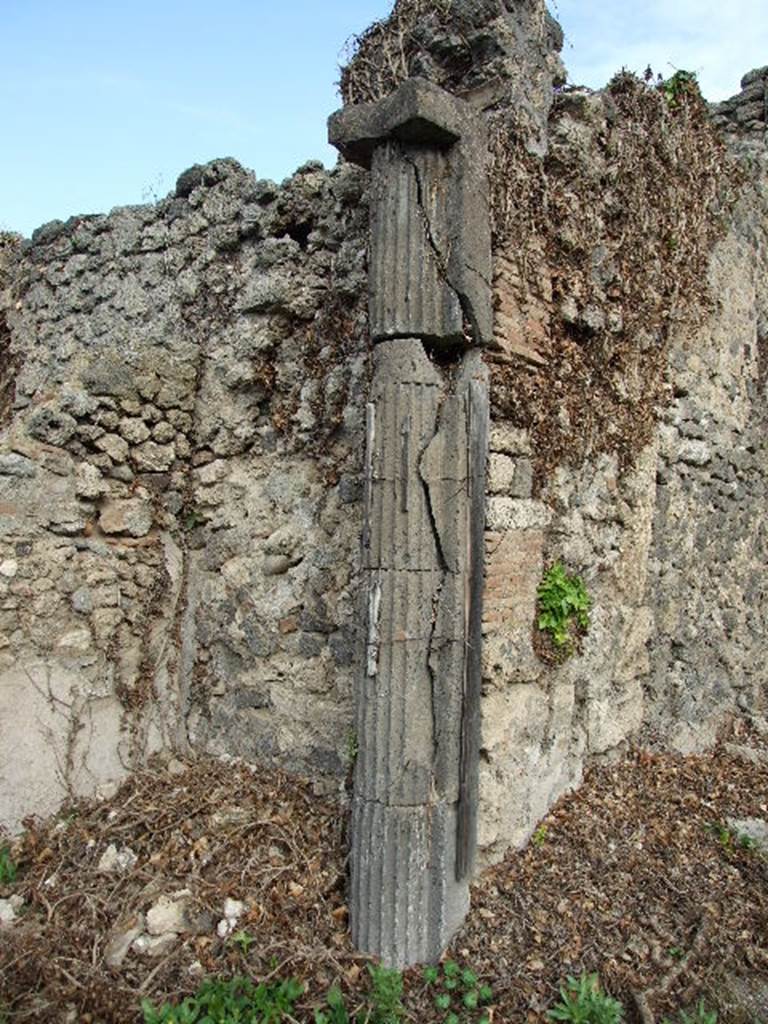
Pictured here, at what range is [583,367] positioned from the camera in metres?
4.11

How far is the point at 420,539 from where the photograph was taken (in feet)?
10.4

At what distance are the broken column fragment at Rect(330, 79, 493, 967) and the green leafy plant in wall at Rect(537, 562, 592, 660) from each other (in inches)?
27.3

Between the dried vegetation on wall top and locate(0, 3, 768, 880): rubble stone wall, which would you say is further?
locate(0, 3, 768, 880): rubble stone wall

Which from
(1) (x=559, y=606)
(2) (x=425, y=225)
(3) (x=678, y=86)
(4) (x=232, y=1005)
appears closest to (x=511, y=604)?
(1) (x=559, y=606)

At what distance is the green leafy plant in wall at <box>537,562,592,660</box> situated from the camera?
152 inches

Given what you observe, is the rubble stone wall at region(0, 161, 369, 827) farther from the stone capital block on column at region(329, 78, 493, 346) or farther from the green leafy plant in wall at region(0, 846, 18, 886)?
the stone capital block on column at region(329, 78, 493, 346)

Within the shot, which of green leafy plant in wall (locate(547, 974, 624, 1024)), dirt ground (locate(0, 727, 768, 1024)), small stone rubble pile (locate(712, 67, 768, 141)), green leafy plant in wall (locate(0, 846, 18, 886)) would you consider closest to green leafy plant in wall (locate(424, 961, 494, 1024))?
dirt ground (locate(0, 727, 768, 1024))

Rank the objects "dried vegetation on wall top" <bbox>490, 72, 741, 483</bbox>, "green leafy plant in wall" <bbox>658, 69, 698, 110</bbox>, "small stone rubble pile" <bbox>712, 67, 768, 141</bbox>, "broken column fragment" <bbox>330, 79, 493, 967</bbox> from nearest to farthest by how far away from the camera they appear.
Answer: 1. "broken column fragment" <bbox>330, 79, 493, 967</bbox>
2. "dried vegetation on wall top" <bbox>490, 72, 741, 483</bbox>
3. "green leafy plant in wall" <bbox>658, 69, 698, 110</bbox>
4. "small stone rubble pile" <bbox>712, 67, 768, 141</bbox>

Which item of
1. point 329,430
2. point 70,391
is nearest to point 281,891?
point 329,430

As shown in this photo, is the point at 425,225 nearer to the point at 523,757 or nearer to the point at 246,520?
the point at 246,520

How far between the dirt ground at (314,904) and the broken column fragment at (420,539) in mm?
245

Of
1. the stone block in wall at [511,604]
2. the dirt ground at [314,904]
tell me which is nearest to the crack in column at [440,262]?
the stone block in wall at [511,604]

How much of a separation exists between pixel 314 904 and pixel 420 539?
5.09 feet

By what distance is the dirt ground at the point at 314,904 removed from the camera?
3.00m
